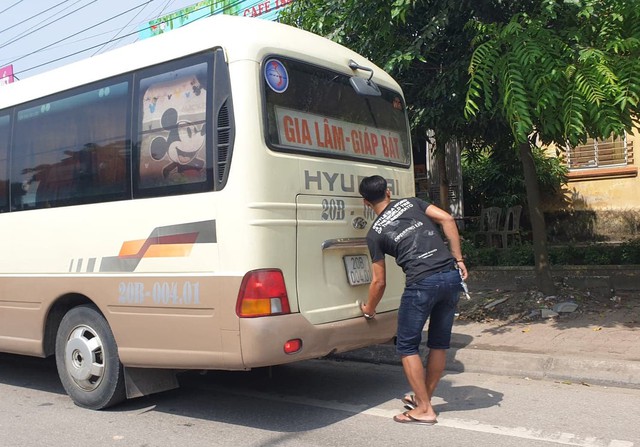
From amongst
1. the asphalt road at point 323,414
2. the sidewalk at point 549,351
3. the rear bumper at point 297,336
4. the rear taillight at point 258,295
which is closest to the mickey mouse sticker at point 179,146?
the rear taillight at point 258,295

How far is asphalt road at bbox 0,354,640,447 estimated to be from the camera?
169 inches

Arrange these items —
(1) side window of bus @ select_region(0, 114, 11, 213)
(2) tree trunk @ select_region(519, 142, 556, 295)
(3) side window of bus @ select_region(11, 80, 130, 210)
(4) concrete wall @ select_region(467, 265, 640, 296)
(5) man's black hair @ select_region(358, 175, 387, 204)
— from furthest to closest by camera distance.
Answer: (4) concrete wall @ select_region(467, 265, 640, 296) → (2) tree trunk @ select_region(519, 142, 556, 295) → (1) side window of bus @ select_region(0, 114, 11, 213) → (3) side window of bus @ select_region(11, 80, 130, 210) → (5) man's black hair @ select_region(358, 175, 387, 204)

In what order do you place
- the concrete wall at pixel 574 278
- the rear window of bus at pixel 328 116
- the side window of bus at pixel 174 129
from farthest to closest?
1. the concrete wall at pixel 574 278
2. the rear window of bus at pixel 328 116
3. the side window of bus at pixel 174 129

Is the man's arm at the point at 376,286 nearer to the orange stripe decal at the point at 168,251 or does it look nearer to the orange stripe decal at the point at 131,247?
the orange stripe decal at the point at 168,251

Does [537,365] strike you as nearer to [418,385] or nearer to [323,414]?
[418,385]

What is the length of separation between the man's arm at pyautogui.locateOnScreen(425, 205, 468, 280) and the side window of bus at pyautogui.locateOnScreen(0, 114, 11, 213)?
383cm

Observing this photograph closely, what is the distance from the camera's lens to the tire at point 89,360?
4934 millimetres

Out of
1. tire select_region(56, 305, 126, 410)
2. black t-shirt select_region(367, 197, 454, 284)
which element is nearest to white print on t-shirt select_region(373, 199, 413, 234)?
black t-shirt select_region(367, 197, 454, 284)

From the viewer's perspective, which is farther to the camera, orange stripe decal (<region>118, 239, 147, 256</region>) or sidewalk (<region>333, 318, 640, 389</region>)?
sidewalk (<region>333, 318, 640, 389</region>)

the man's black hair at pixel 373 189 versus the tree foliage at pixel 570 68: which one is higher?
the tree foliage at pixel 570 68

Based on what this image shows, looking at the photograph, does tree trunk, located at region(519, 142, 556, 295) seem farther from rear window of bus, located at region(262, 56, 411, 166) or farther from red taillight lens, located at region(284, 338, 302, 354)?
red taillight lens, located at region(284, 338, 302, 354)

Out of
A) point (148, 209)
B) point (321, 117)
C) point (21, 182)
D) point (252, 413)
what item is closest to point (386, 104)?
point (321, 117)

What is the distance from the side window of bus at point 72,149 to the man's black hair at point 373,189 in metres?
1.79

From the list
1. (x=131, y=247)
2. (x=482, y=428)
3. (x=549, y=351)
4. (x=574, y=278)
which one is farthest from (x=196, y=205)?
(x=574, y=278)
